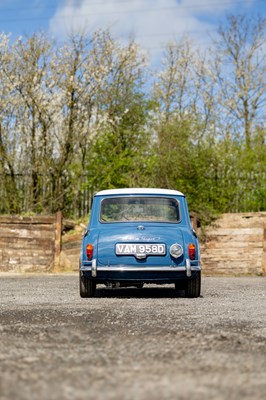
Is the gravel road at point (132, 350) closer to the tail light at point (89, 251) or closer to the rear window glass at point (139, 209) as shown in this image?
the tail light at point (89, 251)

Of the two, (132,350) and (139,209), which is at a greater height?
(139,209)

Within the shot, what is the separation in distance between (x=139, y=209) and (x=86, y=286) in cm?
152

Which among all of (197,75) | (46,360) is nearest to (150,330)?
(46,360)

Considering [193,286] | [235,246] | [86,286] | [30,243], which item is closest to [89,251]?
[86,286]

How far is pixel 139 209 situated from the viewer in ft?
40.2

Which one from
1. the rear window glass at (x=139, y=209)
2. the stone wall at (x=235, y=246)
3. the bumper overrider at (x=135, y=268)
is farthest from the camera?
the stone wall at (x=235, y=246)

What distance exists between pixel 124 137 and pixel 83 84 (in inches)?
87.9

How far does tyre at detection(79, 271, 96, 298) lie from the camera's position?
11.7 m

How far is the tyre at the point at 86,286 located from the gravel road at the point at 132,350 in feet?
2.97

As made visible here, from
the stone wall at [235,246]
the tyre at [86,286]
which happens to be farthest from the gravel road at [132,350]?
the stone wall at [235,246]

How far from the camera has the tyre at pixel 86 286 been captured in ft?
38.3

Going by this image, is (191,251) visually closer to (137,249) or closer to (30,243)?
(137,249)

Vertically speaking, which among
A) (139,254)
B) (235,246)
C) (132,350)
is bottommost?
(235,246)

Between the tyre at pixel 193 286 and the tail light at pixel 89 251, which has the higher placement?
the tail light at pixel 89 251
